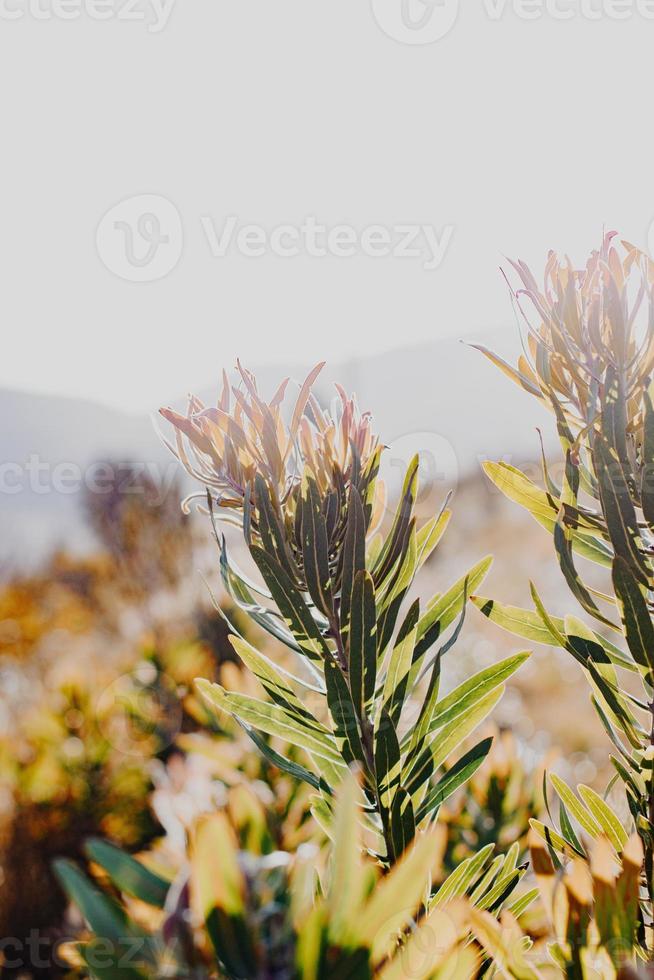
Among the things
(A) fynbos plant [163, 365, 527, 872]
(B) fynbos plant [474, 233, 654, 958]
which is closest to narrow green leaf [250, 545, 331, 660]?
(A) fynbos plant [163, 365, 527, 872]

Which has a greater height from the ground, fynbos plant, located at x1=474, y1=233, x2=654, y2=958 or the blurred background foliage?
fynbos plant, located at x1=474, y1=233, x2=654, y2=958

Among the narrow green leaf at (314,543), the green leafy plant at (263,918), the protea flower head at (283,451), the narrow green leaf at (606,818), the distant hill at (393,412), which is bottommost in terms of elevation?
the narrow green leaf at (606,818)

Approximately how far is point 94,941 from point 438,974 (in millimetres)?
132

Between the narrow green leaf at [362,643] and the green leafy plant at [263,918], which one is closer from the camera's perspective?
the green leafy plant at [263,918]

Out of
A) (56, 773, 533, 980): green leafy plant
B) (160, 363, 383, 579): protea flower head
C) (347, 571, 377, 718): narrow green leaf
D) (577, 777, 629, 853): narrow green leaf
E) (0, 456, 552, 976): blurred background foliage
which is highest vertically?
(160, 363, 383, 579): protea flower head

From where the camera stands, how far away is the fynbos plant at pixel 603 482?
0.39 meters

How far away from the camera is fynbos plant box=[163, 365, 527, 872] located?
1.41 ft

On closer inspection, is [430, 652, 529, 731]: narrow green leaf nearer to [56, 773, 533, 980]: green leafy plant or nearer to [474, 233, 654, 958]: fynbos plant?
[474, 233, 654, 958]: fynbos plant

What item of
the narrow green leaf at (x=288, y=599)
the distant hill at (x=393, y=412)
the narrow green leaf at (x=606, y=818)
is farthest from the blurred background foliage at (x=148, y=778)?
the distant hill at (x=393, y=412)

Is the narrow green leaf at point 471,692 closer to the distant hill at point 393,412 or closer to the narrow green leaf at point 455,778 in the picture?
the narrow green leaf at point 455,778

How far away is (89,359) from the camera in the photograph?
14.6m

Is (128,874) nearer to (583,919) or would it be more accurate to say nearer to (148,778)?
(583,919)

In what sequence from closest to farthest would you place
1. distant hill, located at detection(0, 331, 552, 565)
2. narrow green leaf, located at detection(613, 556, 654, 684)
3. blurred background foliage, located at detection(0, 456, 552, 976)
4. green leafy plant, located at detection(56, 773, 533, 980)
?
green leafy plant, located at detection(56, 773, 533, 980) → narrow green leaf, located at detection(613, 556, 654, 684) → blurred background foliage, located at detection(0, 456, 552, 976) → distant hill, located at detection(0, 331, 552, 565)

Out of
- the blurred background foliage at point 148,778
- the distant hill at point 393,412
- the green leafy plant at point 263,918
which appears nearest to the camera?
the green leafy plant at point 263,918
